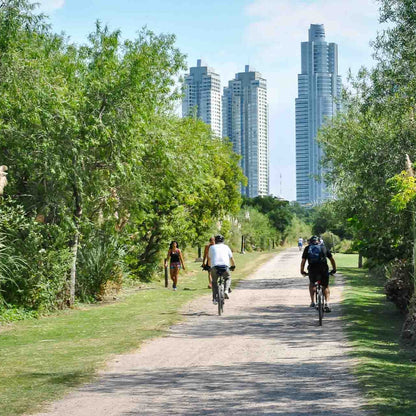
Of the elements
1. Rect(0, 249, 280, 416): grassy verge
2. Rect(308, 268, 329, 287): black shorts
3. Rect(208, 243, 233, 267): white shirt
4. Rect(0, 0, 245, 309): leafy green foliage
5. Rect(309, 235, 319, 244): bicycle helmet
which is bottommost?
Rect(0, 249, 280, 416): grassy verge

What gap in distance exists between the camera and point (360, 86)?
73.6 ft

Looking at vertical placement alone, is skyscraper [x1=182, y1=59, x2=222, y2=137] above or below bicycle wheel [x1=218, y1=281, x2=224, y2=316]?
above

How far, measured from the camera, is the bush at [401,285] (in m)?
16.7

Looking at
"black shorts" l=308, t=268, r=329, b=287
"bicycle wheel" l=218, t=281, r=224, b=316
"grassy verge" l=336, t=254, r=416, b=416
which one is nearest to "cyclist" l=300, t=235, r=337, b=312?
"black shorts" l=308, t=268, r=329, b=287

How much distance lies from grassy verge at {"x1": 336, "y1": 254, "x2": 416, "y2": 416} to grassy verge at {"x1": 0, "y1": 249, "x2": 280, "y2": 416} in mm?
3668

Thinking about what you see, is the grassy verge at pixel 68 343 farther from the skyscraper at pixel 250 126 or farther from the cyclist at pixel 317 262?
the skyscraper at pixel 250 126

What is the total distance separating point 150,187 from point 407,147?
803 cm

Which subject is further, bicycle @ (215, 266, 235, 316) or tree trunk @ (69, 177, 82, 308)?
tree trunk @ (69, 177, 82, 308)

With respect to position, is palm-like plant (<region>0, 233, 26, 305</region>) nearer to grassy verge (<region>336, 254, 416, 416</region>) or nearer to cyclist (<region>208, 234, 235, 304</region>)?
cyclist (<region>208, 234, 235, 304</region>)

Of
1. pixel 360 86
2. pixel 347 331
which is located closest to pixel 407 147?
pixel 360 86

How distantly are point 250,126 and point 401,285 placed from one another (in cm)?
17490

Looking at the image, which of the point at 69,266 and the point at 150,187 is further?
the point at 150,187

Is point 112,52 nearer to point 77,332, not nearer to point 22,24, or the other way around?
point 22,24

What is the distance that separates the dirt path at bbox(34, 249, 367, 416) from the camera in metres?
7.62
